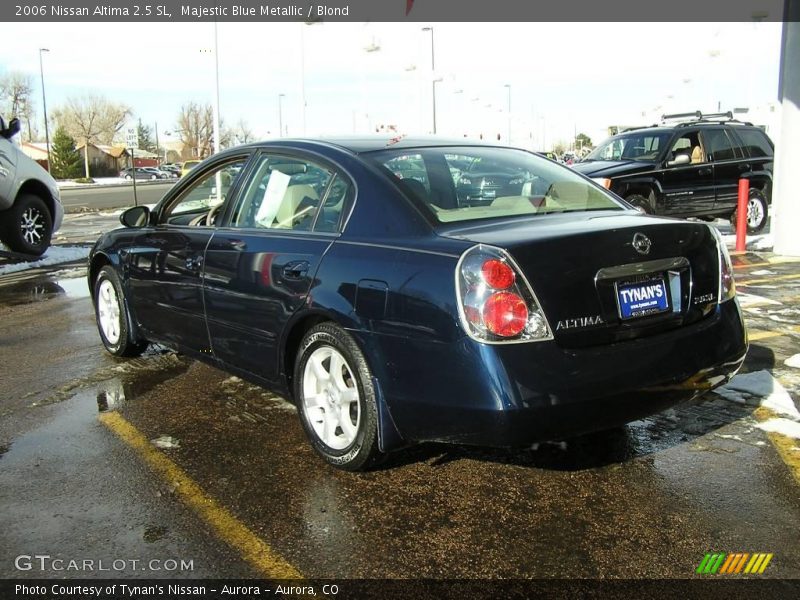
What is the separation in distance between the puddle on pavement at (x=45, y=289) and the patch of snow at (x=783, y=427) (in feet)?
23.6

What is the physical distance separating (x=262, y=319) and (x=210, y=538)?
1233 millimetres

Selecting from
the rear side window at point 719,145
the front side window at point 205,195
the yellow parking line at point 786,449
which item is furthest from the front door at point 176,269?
the rear side window at point 719,145

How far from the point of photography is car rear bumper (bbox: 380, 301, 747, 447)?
288 cm

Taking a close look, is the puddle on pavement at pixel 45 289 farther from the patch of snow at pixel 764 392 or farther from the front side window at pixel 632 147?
the front side window at pixel 632 147

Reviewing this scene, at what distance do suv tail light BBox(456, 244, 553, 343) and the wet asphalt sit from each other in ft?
2.65

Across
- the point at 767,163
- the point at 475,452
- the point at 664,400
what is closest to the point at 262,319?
the point at 475,452

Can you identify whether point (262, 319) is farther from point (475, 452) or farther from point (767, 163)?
point (767, 163)

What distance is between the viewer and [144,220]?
5.26m

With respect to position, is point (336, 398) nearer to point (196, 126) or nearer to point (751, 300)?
point (751, 300)

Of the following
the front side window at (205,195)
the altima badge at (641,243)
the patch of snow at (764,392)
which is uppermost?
the front side window at (205,195)

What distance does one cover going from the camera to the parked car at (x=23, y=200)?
10.7 meters

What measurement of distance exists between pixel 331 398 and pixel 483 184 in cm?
132

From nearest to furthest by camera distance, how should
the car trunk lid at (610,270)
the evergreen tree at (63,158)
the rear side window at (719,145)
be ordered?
1. the car trunk lid at (610,270)
2. the rear side window at (719,145)
3. the evergreen tree at (63,158)

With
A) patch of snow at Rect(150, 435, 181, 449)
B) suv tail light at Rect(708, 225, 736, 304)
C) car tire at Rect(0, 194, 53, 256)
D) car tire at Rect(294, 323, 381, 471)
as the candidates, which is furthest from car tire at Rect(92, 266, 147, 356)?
car tire at Rect(0, 194, 53, 256)
